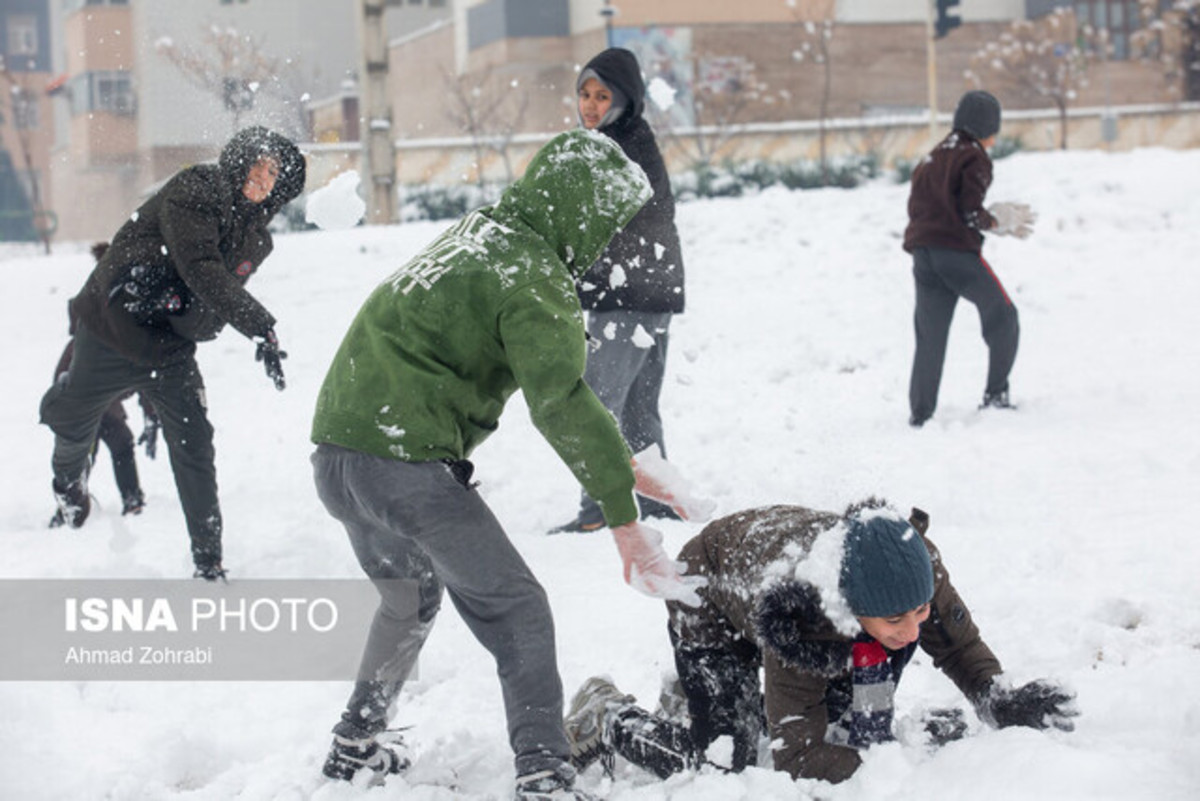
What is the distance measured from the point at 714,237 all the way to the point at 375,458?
10.8 m

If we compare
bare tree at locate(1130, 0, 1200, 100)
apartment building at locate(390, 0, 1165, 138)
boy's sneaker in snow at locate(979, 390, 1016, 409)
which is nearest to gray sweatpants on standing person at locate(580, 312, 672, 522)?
boy's sneaker in snow at locate(979, 390, 1016, 409)

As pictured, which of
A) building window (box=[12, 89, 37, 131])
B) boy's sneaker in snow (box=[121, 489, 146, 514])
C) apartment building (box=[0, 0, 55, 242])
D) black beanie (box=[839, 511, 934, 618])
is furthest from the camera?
apartment building (box=[0, 0, 55, 242])

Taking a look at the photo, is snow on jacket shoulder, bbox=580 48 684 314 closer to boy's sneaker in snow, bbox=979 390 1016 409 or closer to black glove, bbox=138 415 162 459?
black glove, bbox=138 415 162 459

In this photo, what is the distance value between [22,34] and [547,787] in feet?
212

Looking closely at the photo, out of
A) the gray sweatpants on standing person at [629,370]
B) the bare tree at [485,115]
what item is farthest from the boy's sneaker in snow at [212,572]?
the bare tree at [485,115]

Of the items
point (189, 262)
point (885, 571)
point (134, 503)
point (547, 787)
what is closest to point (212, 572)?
point (189, 262)

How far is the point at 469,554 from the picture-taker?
2.94m

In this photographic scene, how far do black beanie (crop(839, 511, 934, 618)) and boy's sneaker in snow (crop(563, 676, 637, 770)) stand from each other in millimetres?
768

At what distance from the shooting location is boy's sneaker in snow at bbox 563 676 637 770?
3.25m

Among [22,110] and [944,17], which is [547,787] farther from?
[22,110]

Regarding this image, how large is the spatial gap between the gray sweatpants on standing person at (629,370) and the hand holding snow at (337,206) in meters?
1.02

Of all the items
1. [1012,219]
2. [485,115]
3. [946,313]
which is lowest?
[946,313]

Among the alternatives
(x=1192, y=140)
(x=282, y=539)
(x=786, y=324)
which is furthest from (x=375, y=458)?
(x=1192, y=140)

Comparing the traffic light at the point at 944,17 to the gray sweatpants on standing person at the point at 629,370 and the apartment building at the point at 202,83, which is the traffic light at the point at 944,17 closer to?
the apartment building at the point at 202,83
